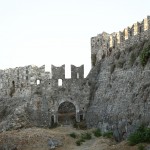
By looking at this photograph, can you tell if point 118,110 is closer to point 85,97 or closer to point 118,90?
point 118,90

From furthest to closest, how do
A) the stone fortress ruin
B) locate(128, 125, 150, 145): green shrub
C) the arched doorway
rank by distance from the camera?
the arched doorway < the stone fortress ruin < locate(128, 125, 150, 145): green shrub

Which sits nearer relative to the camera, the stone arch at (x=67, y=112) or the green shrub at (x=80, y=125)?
the green shrub at (x=80, y=125)

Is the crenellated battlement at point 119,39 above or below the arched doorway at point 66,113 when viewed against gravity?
above

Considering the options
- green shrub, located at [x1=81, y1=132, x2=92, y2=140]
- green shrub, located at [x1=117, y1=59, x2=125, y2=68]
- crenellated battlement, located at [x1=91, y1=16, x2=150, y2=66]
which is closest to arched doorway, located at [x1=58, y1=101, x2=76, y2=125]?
crenellated battlement, located at [x1=91, y1=16, x2=150, y2=66]

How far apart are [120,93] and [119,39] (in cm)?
1213

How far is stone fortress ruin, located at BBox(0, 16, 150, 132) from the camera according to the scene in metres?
58.0

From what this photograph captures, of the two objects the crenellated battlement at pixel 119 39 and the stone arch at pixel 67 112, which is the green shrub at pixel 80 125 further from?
the crenellated battlement at pixel 119 39

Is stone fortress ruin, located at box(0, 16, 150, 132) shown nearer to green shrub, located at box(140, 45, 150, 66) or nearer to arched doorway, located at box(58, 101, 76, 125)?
arched doorway, located at box(58, 101, 76, 125)

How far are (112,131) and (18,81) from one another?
30.7 metres

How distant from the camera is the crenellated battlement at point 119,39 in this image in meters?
58.0

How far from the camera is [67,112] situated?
242 ft

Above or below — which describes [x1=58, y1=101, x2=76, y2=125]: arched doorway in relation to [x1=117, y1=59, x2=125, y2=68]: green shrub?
below

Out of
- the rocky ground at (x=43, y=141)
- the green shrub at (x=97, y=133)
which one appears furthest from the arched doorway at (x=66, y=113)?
the rocky ground at (x=43, y=141)

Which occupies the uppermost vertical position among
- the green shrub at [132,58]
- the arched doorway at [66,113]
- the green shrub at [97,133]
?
the green shrub at [132,58]
